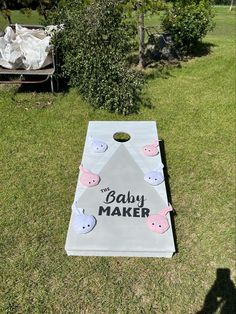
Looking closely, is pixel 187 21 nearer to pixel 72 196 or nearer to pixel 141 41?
pixel 141 41

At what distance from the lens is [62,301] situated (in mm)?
3609

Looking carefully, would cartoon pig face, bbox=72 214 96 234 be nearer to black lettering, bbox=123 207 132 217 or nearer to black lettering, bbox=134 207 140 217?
black lettering, bbox=123 207 132 217

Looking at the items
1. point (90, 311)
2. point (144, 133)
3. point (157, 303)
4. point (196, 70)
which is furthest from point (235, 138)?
point (90, 311)

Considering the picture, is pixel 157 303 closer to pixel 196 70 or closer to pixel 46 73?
pixel 46 73

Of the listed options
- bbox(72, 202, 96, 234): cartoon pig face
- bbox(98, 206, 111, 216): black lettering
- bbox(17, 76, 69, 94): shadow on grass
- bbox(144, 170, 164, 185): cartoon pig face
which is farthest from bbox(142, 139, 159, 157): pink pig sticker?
bbox(17, 76, 69, 94): shadow on grass

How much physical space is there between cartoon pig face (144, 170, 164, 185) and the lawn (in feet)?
1.59

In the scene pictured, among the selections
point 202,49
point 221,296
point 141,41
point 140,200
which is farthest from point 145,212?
point 202,49

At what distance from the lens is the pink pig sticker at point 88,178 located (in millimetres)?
4488

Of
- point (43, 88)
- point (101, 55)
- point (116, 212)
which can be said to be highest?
point (101, 55)

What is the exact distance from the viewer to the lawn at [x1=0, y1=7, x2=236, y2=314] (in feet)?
12.1

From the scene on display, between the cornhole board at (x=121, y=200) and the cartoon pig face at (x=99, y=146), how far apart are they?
0.17 ft

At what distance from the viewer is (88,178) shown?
14.9ft

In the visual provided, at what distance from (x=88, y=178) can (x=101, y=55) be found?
3.19 metres

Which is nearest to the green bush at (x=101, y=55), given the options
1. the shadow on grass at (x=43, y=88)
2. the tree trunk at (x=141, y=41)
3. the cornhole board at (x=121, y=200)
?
the shadow on grass at (x=43, y=88)
